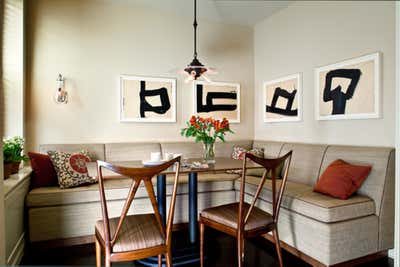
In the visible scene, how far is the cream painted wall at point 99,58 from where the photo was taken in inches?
112

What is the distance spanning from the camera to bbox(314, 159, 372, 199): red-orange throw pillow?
200 cm

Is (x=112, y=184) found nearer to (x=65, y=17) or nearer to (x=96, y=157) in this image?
(x=96, y=157)

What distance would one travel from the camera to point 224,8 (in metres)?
3.24

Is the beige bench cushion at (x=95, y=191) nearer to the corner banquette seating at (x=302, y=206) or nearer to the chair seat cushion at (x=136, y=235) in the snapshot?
the corner banquette seating at (x=302, y=206)

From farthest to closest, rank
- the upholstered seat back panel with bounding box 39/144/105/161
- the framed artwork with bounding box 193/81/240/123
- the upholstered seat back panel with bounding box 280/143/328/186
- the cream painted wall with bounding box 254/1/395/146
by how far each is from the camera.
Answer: the framed artwork with bounding box 193/81/240/123, the upholstered seat back panel with bounding box 39/144/105/161, the upholstered seat back panel with bounding box 280/143/328/186, the cream painted wall with bounding box 254/1/395/146

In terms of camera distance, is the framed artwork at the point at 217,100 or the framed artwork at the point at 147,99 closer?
the framed artwork at the point at 147,99

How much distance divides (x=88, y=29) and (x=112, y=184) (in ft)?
5.88

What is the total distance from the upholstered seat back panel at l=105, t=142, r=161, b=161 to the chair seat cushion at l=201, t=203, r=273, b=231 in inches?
54.2

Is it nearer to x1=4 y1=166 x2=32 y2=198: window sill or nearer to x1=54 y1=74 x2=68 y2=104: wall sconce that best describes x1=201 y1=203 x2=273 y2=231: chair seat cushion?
x1=4 y1=166 x2=32 y2=198: window sill

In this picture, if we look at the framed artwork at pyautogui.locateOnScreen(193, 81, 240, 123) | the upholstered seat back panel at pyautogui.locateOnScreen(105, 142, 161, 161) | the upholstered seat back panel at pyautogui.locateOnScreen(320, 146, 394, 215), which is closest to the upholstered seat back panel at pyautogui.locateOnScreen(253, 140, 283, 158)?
the framed artwork at pyautogui.locateOnScreen(193, 81, 240, 123)

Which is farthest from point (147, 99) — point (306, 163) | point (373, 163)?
point (373, 163)

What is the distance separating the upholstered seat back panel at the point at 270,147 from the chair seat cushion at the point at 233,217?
1.37 metres

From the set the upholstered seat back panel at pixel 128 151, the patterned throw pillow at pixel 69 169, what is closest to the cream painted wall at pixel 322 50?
the upholstered seat back panel at pixel 128 151

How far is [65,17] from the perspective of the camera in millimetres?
2939
